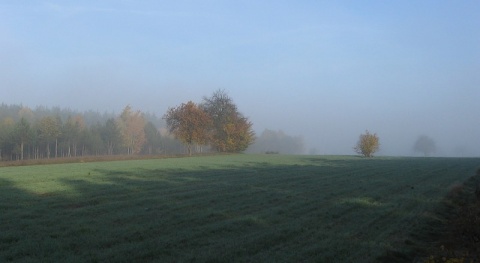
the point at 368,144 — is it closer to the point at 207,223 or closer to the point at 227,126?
the point at 227,126

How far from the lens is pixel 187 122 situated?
78438 millimetres

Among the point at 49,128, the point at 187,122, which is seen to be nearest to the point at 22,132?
the point at 49,128

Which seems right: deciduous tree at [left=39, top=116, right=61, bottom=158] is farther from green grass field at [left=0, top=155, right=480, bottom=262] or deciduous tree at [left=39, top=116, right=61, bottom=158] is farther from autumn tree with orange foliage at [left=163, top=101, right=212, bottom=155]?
green grass field at [left=0, top=155, right=480, bottom=262]

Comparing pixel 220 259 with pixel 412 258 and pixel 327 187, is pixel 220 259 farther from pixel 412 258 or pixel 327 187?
pixel 327 187

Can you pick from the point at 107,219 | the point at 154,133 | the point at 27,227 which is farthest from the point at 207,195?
the point at 154,133

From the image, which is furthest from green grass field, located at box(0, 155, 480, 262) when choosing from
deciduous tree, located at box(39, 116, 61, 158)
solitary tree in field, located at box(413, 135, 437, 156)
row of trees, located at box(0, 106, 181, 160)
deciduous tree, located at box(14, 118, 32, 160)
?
solitary tree in field, located at box(413, 135, 437, 156)

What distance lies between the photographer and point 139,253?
973 cm

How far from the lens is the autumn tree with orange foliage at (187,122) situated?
78625 mm

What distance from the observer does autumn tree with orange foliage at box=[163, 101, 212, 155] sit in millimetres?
78625

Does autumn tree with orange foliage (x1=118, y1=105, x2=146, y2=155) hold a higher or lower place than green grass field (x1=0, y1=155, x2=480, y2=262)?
higher

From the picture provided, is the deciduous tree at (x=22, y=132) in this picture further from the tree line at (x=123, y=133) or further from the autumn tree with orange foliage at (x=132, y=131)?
the autumn tree with orange foliage at (x=132, y=131)

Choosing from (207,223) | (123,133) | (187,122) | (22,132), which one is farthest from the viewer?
(123,133)

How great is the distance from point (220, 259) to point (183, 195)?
36.9ft

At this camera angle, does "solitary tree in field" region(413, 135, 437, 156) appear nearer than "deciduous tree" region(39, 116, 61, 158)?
No
